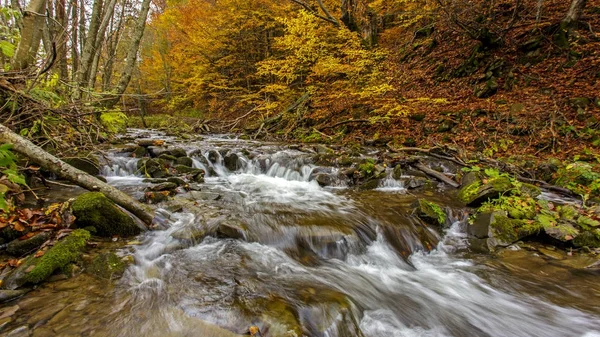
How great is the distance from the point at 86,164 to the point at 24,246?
3.37 m

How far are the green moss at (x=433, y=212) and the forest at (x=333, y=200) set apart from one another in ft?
0.10

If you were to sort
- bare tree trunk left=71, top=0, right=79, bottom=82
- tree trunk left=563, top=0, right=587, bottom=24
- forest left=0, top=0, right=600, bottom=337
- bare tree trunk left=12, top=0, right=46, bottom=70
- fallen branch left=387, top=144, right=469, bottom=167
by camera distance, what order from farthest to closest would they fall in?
tree trunk left=563, top=0, right=587, bottom=24 < fallen branch left=387, top=144, right=469, bottom=167 < bare tree trunk left=71, top=0, right=79, bottom=82 < bare tree trunk left=12, top=0, right=46, bottom=70 < forest left=0, top=0, right=600, bottom=337

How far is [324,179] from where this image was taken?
22.8 ft

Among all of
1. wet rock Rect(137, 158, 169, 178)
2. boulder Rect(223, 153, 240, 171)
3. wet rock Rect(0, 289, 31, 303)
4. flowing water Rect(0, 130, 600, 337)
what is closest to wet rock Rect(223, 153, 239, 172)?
boulder Rect(223, 153, 240, 171)

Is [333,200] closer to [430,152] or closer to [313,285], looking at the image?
[313,285]

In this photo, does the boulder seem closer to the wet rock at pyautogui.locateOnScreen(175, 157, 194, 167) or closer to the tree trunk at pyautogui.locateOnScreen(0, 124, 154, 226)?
the wet rock at pyautogui.locateOnScreen(175, 157, 194, 167)

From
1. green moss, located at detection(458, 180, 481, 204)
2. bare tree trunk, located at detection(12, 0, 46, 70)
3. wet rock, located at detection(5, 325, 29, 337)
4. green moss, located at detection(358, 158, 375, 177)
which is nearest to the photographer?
wet rock, located at detection(5, 325, 29, 337)

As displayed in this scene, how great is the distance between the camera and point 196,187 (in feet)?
19.7

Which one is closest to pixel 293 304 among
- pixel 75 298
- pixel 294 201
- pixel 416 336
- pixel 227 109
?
pixel 416 336

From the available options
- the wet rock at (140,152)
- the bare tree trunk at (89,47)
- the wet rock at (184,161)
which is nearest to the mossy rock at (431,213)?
the wet rock at (184,161)

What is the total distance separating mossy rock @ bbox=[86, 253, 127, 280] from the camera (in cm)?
278

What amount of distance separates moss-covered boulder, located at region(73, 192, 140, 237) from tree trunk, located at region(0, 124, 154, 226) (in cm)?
10

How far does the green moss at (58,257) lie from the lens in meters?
2.50

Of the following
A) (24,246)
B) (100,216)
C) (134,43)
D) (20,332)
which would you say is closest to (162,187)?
(100,216)
